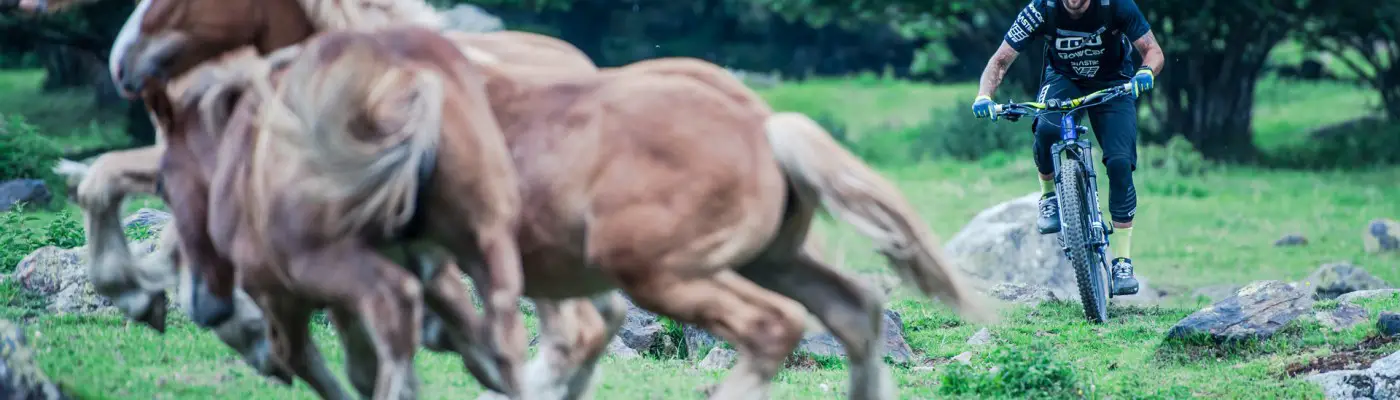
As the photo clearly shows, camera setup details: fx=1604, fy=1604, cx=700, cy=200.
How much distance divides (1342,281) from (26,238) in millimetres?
8379

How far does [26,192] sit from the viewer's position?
12867 mm

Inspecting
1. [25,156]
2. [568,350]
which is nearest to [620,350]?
[568,350]

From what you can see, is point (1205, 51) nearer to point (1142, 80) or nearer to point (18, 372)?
point (1142, 80)

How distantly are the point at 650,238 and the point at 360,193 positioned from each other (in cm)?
88

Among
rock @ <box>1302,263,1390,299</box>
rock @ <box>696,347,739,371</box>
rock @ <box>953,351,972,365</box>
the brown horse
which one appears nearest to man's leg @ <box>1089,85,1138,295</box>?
rock @ <box>953,351,972,365</box>

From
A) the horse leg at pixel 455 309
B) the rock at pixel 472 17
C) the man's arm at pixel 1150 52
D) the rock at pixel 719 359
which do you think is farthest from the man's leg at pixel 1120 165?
the rock at pixel 472 17

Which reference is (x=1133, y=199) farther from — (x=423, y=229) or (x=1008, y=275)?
(x=423, y=229)

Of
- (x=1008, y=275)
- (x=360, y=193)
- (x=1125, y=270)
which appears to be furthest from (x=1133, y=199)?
(x=360, y=193)

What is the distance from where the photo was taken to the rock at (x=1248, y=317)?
8.09 m

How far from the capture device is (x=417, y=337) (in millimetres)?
4926

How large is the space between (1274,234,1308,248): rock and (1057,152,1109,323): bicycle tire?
5.47 m

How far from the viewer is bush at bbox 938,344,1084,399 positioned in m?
7.02

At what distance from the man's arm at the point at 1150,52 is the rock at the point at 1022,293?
1.78 metres

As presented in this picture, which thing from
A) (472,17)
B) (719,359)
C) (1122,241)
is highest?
(1122,241)
